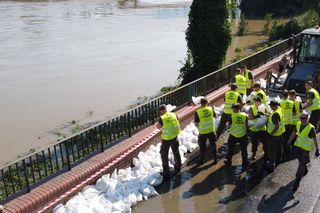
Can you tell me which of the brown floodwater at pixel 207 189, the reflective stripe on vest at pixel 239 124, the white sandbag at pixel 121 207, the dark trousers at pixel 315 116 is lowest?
the brown floodwater at pixel 207 189

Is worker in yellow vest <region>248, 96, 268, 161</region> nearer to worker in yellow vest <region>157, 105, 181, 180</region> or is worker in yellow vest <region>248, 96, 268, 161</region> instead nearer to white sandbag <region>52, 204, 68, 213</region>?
worker in yellow vest <region>157, 105, 181, 180</region>

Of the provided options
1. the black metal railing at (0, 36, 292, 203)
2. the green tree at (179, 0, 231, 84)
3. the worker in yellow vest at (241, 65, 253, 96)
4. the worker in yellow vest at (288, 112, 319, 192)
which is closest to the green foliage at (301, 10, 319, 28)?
the green tree at (179, 0, 231, 84)

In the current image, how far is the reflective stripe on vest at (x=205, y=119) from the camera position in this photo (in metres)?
8.74

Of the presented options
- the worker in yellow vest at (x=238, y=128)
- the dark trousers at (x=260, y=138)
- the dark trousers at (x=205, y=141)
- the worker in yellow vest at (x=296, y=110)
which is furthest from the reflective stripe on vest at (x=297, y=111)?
the dark trousers at (x=205, y=141)

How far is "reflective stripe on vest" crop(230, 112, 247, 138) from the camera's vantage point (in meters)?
8.58

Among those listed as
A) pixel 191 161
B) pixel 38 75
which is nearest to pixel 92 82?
pixel 38 75

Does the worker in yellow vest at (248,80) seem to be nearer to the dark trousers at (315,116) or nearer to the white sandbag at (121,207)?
the dark trousers at (315,116)

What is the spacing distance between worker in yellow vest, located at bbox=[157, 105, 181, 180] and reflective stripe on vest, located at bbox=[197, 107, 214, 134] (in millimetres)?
703

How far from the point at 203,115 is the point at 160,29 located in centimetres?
2924

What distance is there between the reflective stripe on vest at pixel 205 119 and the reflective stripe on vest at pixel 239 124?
18.8 inches

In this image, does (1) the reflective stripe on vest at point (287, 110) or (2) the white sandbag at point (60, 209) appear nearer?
(2) the white sandbag at point (60, 209)

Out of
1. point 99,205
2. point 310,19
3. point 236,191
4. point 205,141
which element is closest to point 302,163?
point 236,191

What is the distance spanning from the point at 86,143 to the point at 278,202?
4.03 m

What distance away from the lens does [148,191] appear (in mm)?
7836
